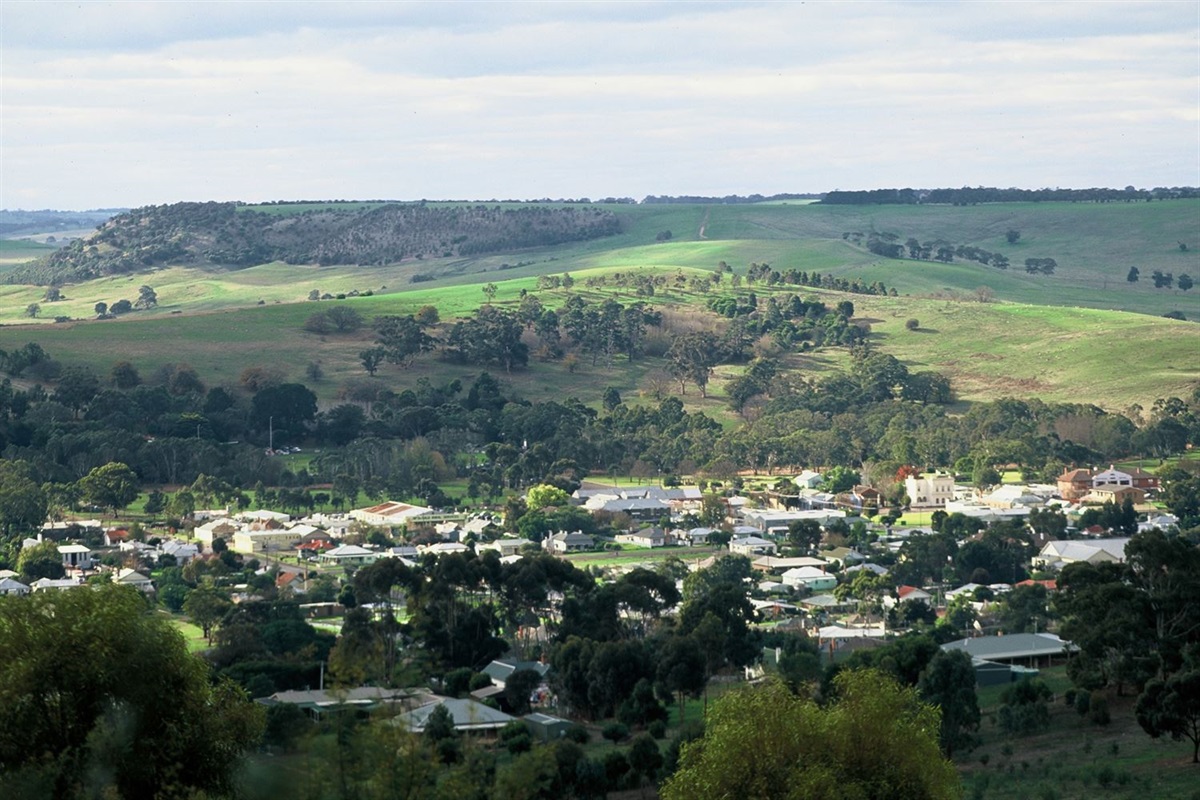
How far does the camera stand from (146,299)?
167750 millimetres

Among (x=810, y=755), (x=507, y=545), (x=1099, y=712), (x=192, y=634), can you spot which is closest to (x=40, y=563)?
(x=192, y=634)

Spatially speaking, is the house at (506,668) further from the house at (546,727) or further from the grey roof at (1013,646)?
the grey roof at (1013,646)

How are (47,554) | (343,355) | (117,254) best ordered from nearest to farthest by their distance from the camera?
(47,554)
(343,355)
(117,254)

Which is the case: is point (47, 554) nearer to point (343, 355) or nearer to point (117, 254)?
point (343, 355)

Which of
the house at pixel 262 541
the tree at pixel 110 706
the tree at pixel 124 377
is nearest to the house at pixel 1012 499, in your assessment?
the house at pixel 262 541

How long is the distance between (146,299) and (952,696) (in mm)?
140373

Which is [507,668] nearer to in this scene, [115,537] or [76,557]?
[76,557]

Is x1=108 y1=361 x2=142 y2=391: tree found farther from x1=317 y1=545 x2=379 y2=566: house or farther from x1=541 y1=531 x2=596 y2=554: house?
x1=541 y1=531 x2=596 y2=554: house

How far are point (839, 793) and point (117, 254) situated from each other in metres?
185

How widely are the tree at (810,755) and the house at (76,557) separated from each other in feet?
141

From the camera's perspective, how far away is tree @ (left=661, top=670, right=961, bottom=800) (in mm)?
25156

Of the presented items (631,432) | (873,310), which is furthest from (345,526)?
(873,310)

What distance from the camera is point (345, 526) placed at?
7550cm

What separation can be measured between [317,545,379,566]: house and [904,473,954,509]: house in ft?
91.2
